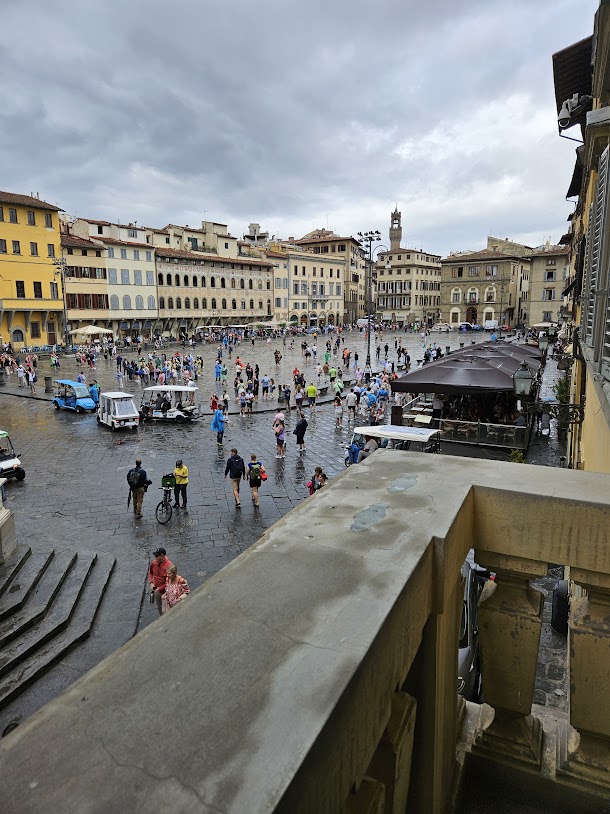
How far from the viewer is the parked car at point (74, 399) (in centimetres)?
2202

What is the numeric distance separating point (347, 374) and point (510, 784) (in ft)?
104

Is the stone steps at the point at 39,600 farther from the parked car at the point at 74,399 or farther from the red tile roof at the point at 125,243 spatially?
Result: the red tile roof at the point at 125,243

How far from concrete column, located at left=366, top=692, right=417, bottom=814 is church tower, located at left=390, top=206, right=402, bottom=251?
12654 centimetres

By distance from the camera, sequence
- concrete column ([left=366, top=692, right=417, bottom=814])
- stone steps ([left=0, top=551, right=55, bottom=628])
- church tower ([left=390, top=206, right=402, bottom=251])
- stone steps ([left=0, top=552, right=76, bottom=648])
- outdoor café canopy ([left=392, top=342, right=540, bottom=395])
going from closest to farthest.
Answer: concrete column ([left=366, top=692, right=417, bottom=814]), stone steps ([left=0, top=552, right=76, bottom=648]), stone steps ([left=0, top=551, right=55, bottom=628]), outdoor café canopy ([left=392, top=342, right=540, bottom=395]), church tower ([left=390, top=206, right=402, bottom=251])

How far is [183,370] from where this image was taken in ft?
105

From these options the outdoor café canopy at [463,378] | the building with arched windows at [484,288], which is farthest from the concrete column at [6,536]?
the building with arched windows at [484,288]

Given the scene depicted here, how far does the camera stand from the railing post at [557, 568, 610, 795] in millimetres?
2150

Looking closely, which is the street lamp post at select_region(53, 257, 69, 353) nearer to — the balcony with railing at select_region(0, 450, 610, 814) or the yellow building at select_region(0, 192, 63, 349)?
the yellow building at select_region(0, 192, 63, 349)

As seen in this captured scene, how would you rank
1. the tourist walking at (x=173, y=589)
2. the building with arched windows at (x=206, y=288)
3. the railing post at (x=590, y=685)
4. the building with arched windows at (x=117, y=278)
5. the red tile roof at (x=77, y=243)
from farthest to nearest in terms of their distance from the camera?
the building with arched windows at (x=206, y=288), the building with arched windows at (x=117, y=278), the red tile roof at (x=77, y=243), the tourist walking at (x=173, y=589), the railing post at (x=590, y=685)

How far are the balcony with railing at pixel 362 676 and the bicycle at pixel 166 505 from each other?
8.34 m

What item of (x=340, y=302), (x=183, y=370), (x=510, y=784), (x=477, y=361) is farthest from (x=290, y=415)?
(x=340, y=302)

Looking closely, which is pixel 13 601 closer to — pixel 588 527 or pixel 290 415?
pixel 588 527

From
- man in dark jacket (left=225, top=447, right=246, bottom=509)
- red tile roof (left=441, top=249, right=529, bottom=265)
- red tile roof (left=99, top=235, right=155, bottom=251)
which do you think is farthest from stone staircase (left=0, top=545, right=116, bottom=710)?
red tile roof (left=441, top=249, right=529, bottom=265)

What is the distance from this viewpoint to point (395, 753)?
65.8 inches
